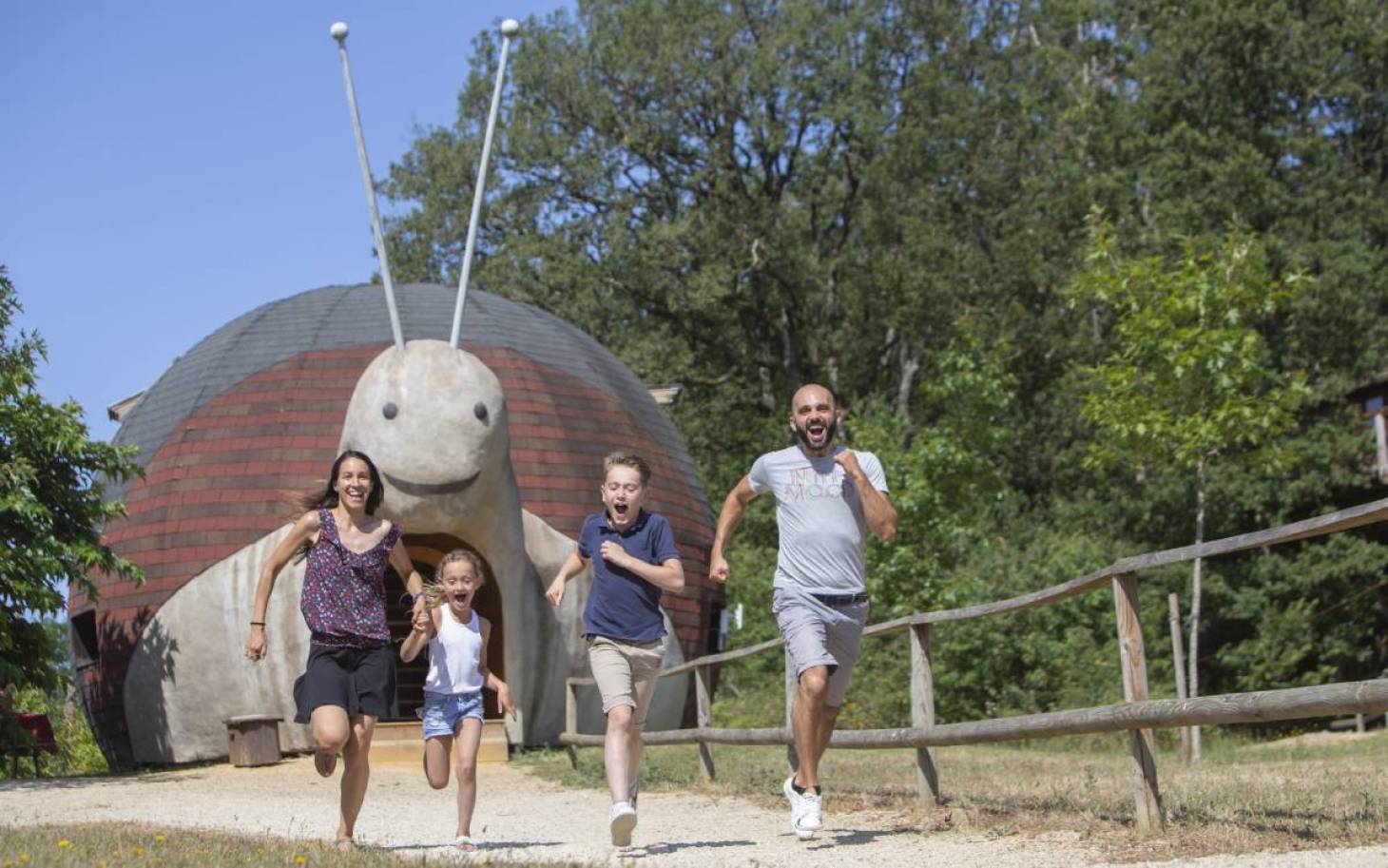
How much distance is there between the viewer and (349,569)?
7.21m

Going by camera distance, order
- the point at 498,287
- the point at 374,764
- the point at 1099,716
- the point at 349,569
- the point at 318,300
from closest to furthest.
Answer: the point at 1099,716
the point at 349,569
the point at 374,764
the point at 318,300
the point at 498,287

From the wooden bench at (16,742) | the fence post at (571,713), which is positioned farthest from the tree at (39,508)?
the fence post at (571,713)

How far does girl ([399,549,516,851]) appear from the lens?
24.8 feet

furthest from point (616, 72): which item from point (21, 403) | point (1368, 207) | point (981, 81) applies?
point (21, 403)

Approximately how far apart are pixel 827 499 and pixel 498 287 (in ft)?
87.3

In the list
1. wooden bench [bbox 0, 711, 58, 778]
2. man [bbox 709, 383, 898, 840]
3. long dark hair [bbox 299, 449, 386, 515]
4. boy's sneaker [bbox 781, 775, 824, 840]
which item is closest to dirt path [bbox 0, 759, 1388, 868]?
boy's sneaker [bbox 781, 775, 824, 840]

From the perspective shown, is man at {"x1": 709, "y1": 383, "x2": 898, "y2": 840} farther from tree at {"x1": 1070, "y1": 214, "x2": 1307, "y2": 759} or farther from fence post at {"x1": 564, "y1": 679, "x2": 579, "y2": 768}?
tree at {"x1": 1070, "y1": 214, "x2": 1307, "y2": 759}

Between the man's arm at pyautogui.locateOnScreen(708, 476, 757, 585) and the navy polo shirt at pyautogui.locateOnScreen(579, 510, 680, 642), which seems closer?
the navy polo shirt at pyautogui.locateOnScreen(579, 510, 680, 642)

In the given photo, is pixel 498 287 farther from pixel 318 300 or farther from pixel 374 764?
pixel 374 764

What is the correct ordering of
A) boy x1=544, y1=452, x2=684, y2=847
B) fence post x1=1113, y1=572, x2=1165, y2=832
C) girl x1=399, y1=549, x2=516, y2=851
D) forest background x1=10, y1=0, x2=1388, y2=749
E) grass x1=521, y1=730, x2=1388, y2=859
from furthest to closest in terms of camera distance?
1. forest background x1=10, y1=0, x2=1388, y2=749
2. girl x1=399, y1=549, x2=516, y2=851
3. boy x1=544, y1=452, x2=684, y2=847
4. fence post x1=1113, y1=572, x2=1165, y2=832
5. grass x1=521, y1=730, x2=1388, y2=859

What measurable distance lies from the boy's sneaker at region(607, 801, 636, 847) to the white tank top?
1.12 meters

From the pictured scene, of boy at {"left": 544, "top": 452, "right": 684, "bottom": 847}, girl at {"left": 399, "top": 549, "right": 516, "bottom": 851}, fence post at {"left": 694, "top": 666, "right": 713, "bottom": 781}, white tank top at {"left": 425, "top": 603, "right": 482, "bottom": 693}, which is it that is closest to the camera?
boy at {"left": 544, "top": 452, "right": 684, "bottom": 847}

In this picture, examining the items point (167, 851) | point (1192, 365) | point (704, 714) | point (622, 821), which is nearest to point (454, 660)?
point (622, 821)

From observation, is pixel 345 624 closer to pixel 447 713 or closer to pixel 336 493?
pixel 336 493
